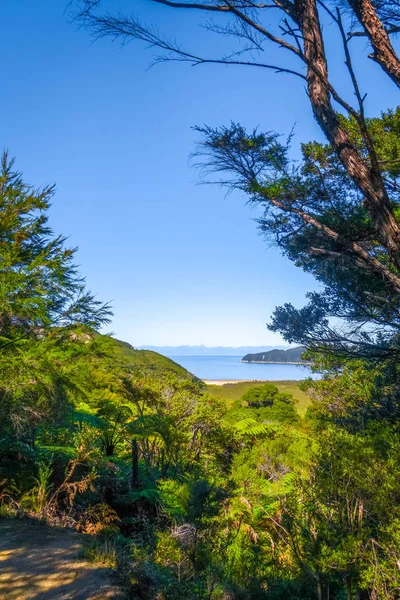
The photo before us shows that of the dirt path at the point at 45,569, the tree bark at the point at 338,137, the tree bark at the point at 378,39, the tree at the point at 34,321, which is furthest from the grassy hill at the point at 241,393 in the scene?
the tree bark at the point at 378,39

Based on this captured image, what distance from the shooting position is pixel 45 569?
4.07 m

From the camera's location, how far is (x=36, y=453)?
7.30m

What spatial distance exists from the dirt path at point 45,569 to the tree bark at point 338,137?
4654 mm

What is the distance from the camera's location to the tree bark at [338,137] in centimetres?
369

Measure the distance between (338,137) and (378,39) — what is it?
1.13m

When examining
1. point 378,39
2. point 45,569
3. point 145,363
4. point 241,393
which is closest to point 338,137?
point 378,39

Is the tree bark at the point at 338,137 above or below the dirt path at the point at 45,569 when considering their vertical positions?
above

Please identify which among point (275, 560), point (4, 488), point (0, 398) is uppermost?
point (0, 398)

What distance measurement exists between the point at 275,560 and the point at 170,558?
3374mm

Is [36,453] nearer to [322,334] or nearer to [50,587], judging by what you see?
[50,587]

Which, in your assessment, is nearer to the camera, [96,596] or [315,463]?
[96,596]

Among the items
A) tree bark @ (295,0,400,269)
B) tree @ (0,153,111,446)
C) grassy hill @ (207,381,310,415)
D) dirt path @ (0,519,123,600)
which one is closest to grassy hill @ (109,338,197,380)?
tree @ (0,153,111,446)

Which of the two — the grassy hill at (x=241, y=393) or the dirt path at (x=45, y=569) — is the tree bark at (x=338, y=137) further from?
the grassy hill at (x=241, y=393)

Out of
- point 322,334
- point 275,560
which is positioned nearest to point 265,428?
point 275,560
